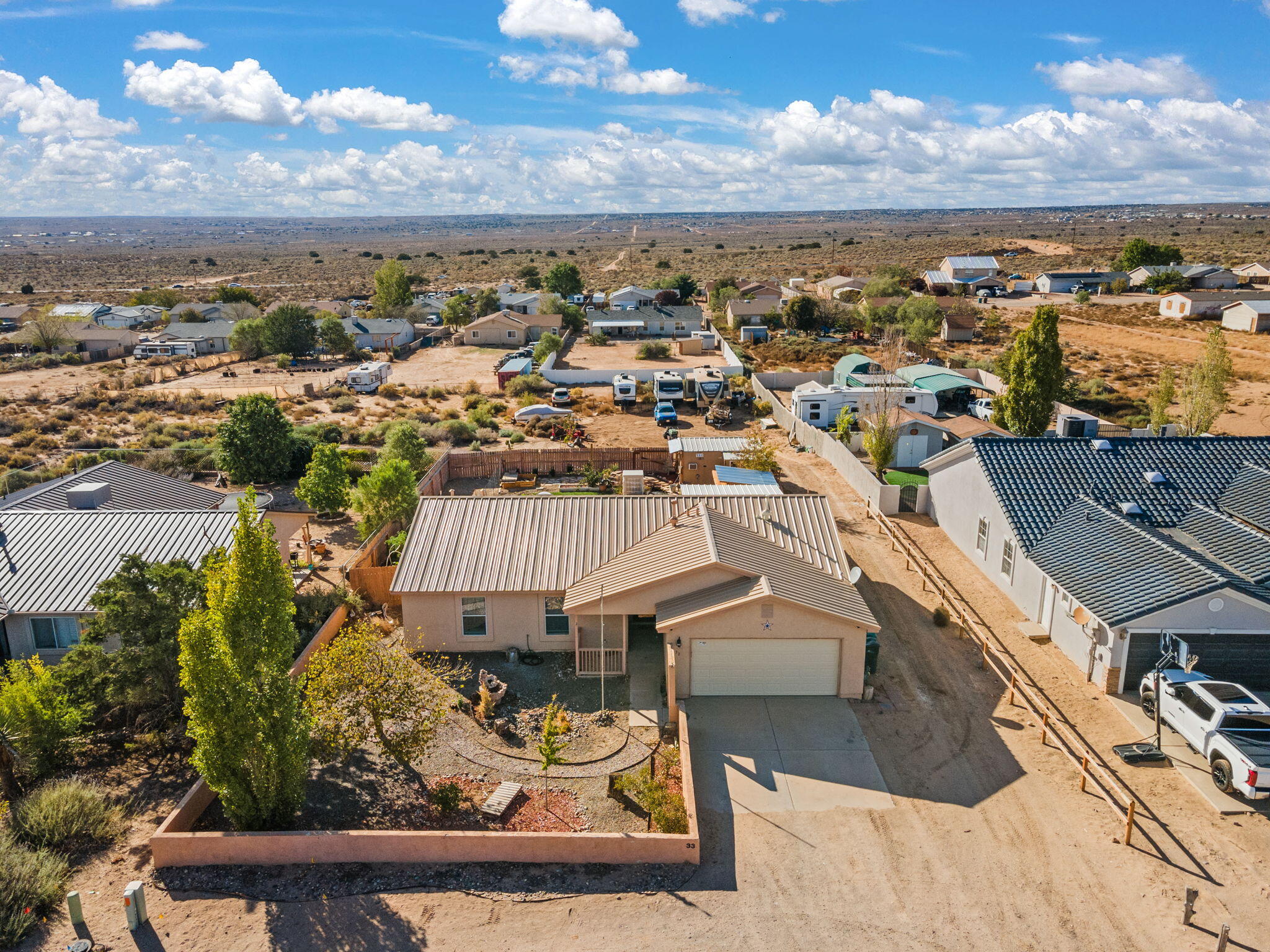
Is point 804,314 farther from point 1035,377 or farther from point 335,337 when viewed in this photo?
point 1035,377

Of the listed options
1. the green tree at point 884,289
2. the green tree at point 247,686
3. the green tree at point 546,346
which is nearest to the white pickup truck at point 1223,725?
the green tree at point 247,686

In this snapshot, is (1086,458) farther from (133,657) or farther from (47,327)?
(47,327)

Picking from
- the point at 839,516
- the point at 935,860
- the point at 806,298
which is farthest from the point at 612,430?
the point at 806,298

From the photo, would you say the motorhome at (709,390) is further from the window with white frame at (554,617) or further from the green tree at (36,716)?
the green tree at (36,716)

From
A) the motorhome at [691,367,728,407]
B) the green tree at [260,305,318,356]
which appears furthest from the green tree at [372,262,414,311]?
the motorhome at [691,367,728,407]

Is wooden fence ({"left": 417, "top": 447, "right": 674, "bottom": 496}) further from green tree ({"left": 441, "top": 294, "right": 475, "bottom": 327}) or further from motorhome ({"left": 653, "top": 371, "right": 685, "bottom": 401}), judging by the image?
green tree ({"left": 441, "top": 294, "right": 475, "bottom": 327})
